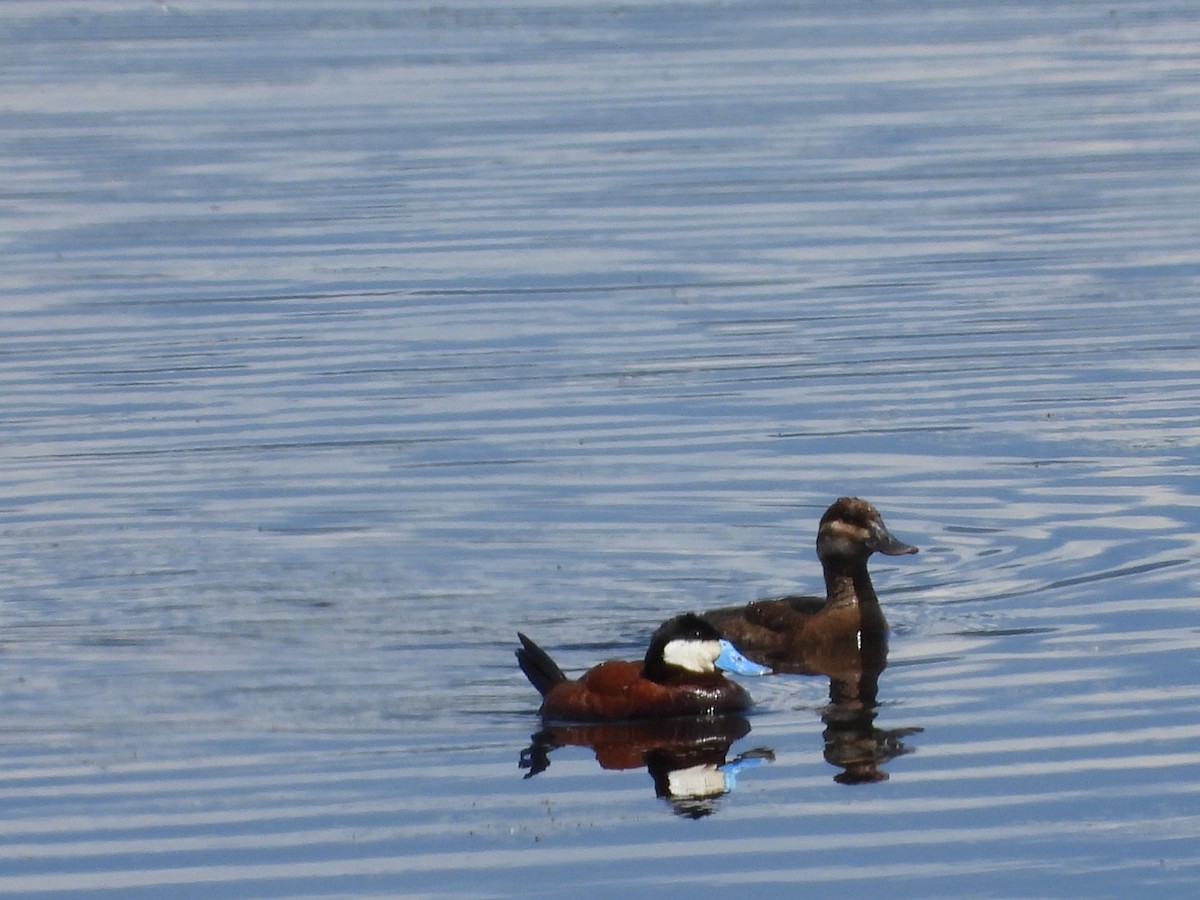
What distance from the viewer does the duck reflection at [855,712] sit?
9727 mm

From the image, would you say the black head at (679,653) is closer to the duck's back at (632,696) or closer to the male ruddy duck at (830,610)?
the duck's back at (632,696)

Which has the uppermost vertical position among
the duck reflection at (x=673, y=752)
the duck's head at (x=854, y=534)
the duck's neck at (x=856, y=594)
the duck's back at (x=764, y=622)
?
the duck's head at (x=854, y=534)

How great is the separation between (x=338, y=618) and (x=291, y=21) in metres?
31.1

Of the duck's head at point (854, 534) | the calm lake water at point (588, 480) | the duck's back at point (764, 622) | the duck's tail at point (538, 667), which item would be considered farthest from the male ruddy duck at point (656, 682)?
the duck's head at point (854, 534)

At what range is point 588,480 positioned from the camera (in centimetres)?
1435

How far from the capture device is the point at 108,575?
12.8 metres

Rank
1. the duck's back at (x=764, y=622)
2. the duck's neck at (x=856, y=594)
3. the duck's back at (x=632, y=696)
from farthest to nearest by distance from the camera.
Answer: the duck's neck at (x=856, y=594) < the duck's back at (x=764, y=622) < the duck's back at (x=632, y=696)

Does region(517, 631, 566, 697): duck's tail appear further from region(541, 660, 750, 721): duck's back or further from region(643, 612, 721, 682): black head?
region(643, 612, 721, 682): black head

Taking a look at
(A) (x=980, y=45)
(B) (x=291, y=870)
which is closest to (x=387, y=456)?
(B) (x=291, y=870)

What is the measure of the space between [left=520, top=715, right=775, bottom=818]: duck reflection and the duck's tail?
301 millimetres

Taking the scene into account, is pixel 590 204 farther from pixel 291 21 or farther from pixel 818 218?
pixel 291 21

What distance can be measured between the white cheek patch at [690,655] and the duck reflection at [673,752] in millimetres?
222

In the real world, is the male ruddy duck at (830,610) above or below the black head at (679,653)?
above

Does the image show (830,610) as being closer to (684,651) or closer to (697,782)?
(684,651)
